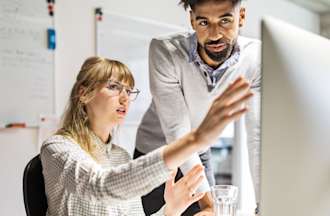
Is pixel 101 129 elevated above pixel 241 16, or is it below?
below

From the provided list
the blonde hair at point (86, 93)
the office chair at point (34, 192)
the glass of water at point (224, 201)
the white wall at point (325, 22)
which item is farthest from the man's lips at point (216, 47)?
the white wall at point (325, 22)

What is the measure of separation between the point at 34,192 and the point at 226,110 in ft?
1.90

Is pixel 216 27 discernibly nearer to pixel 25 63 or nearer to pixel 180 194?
pixel 180 194

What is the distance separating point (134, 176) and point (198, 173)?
258 mm

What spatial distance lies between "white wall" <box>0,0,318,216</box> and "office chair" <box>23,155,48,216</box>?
3.20 feet

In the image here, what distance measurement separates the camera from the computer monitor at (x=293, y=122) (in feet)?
1.95

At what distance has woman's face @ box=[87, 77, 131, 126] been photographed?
1.03m

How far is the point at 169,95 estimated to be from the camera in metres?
1.08

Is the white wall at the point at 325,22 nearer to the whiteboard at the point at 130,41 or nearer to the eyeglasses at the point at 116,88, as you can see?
the whiteboard at the point at 130,41

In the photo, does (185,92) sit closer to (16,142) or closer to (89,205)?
(89,205)

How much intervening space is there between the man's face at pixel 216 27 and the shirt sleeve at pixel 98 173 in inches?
15.0

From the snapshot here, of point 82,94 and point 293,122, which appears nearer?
point 293,122

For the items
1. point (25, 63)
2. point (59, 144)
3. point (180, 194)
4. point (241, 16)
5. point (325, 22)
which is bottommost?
point (180, 194)

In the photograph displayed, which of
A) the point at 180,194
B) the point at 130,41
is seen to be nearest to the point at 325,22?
the point at 130,41
